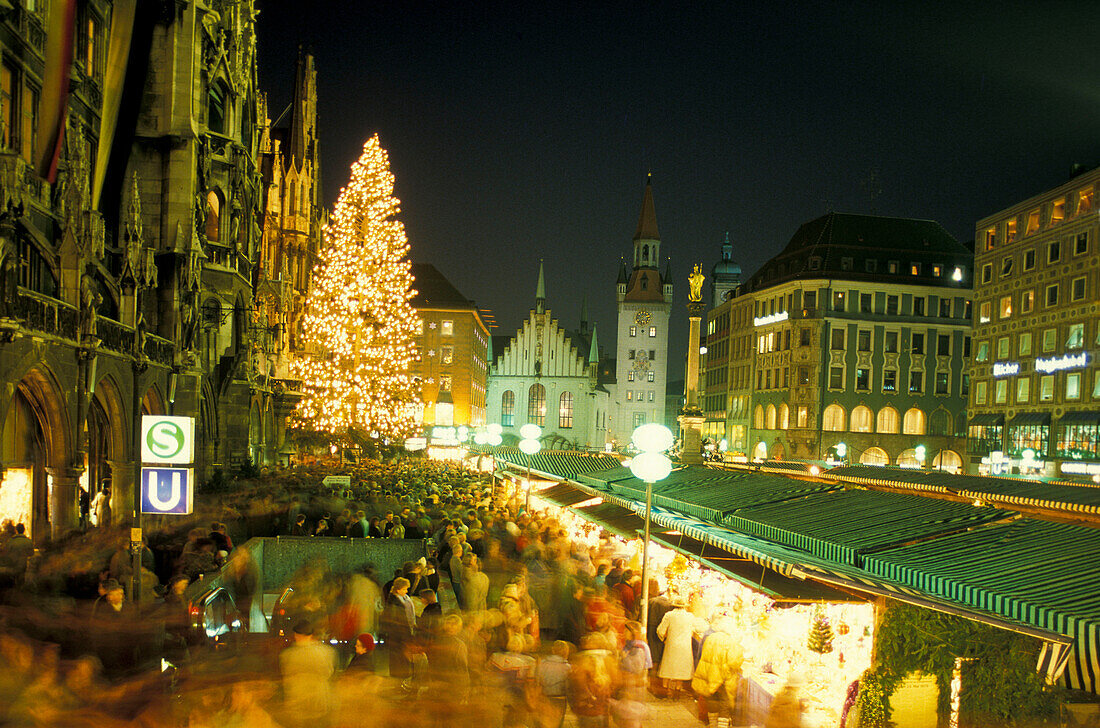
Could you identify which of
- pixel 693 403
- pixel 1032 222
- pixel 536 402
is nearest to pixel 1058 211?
pixel 1032 222

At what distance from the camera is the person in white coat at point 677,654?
29.9ft

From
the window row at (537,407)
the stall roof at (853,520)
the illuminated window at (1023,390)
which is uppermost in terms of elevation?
the illuminated window at (1023,390)

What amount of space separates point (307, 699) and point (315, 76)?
44.8 metres

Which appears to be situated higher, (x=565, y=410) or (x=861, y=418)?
(x=861, y=418)

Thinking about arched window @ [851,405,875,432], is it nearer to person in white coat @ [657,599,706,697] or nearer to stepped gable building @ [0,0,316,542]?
stepped gable building @ [0,0,316,542]

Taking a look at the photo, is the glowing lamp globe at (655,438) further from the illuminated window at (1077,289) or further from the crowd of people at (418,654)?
the illuminated window at (1077,289)

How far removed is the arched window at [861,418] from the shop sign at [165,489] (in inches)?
2520

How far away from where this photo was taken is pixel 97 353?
1603 centimetres

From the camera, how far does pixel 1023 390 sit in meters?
52.3

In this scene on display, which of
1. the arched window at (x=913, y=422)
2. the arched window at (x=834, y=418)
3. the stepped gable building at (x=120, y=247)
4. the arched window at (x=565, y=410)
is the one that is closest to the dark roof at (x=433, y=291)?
the arched window at (x=565, y=410)

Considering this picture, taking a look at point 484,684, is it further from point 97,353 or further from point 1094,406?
point 1094,406

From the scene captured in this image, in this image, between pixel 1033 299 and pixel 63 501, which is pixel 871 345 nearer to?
pixel 1033 299

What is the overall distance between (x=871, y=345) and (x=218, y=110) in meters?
54.5

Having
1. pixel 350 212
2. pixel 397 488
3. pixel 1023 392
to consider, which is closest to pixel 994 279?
pixel 1023 392
